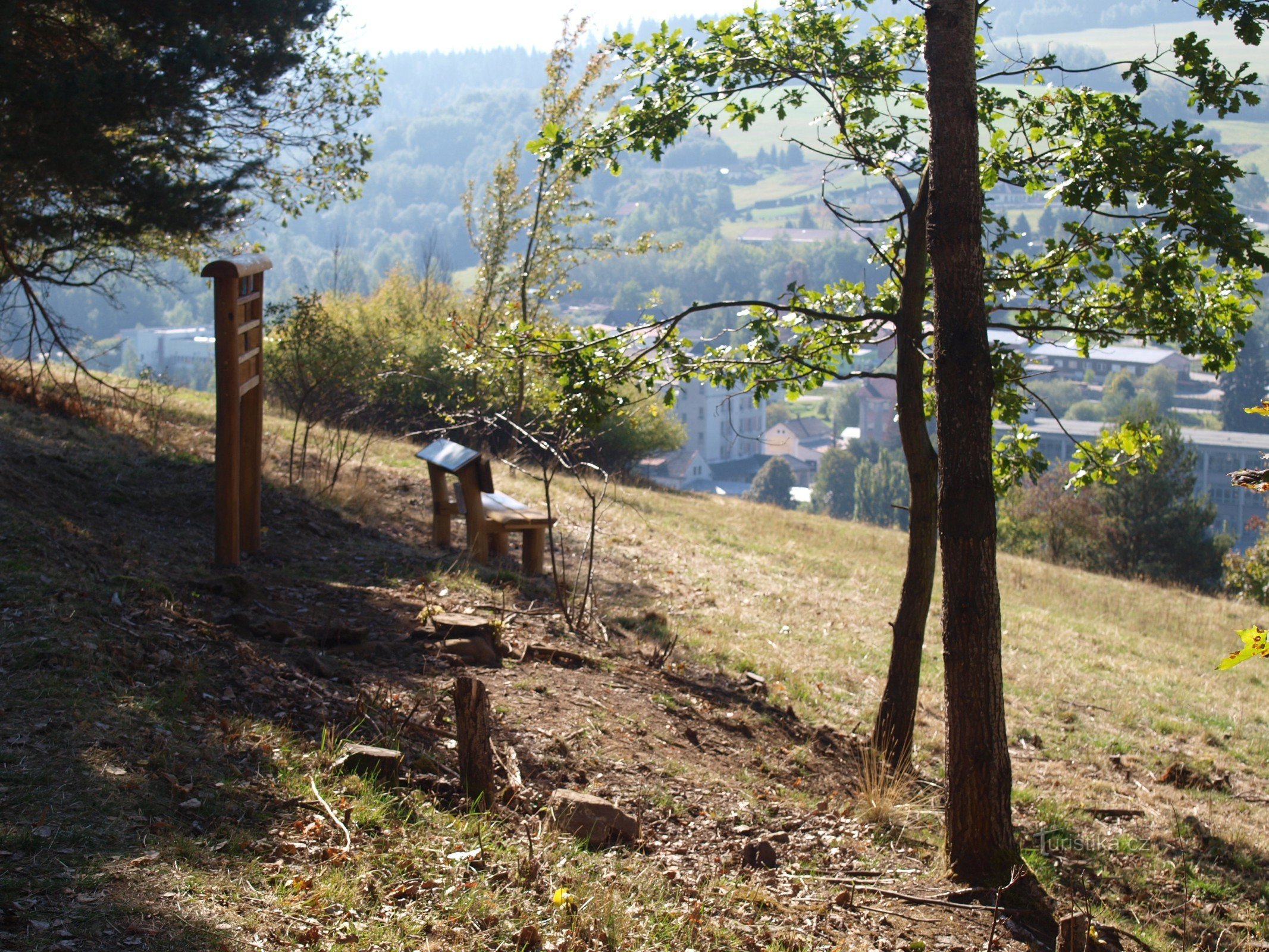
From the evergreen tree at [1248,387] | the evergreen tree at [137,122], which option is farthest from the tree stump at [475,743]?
the evergreen tree at [1248,387]

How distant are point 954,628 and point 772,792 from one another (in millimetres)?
1387

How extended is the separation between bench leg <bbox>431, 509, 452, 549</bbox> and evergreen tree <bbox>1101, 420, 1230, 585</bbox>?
25978 mm

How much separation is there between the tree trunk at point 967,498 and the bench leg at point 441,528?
534 centimetres

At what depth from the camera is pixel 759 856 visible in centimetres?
371

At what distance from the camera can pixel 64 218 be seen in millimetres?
8297

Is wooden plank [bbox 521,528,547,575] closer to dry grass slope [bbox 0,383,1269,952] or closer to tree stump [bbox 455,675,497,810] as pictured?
dry grass slope [bbox 0,383,1269,952]

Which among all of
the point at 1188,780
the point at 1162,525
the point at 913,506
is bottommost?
the point at 1162,525

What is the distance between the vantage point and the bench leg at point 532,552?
8.08 meters

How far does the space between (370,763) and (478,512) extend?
4277 mm

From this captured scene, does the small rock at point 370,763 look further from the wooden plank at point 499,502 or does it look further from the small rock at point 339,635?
the wooden plank at point 499,502

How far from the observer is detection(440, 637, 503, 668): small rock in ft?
17.4

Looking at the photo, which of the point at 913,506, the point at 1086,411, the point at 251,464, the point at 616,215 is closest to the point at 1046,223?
the point at 1086,411

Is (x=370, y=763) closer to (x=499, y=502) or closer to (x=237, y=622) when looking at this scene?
(x=237, y=622)

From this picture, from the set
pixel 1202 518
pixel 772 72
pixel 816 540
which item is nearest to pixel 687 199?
pixel 1202 518
